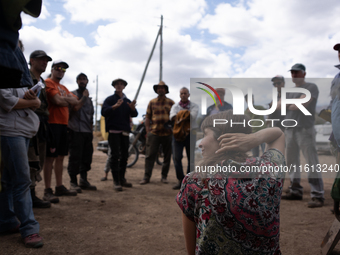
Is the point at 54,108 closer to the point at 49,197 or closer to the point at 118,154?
the point at 49,197

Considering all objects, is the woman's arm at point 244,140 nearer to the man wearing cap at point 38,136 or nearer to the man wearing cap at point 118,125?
the man wearing cap at point 38,136

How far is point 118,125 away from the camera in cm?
480

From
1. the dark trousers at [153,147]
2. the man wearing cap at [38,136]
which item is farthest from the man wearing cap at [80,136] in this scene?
the dark trousers at [153,147]

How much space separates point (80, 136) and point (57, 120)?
681 mm

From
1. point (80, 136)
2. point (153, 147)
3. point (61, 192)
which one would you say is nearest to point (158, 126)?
point (153, 147)

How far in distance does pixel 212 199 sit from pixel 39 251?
1843 mm

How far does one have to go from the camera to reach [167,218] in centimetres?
326

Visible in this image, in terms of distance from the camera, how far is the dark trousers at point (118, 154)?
4.77 meters

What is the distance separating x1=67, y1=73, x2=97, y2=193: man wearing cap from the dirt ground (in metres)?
0.37

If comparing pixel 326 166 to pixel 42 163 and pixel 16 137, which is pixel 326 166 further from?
pixel 42 163

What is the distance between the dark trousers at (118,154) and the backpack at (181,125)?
921 mm

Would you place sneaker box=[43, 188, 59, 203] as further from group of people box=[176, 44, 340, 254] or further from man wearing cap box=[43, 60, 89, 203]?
group of people box=[176, 44, 340, 254]

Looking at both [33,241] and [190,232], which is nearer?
[190,232]

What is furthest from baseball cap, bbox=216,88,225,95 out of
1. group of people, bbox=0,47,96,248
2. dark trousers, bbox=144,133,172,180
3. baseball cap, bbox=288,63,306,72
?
dark trousers, bbox=144,133,172,180
